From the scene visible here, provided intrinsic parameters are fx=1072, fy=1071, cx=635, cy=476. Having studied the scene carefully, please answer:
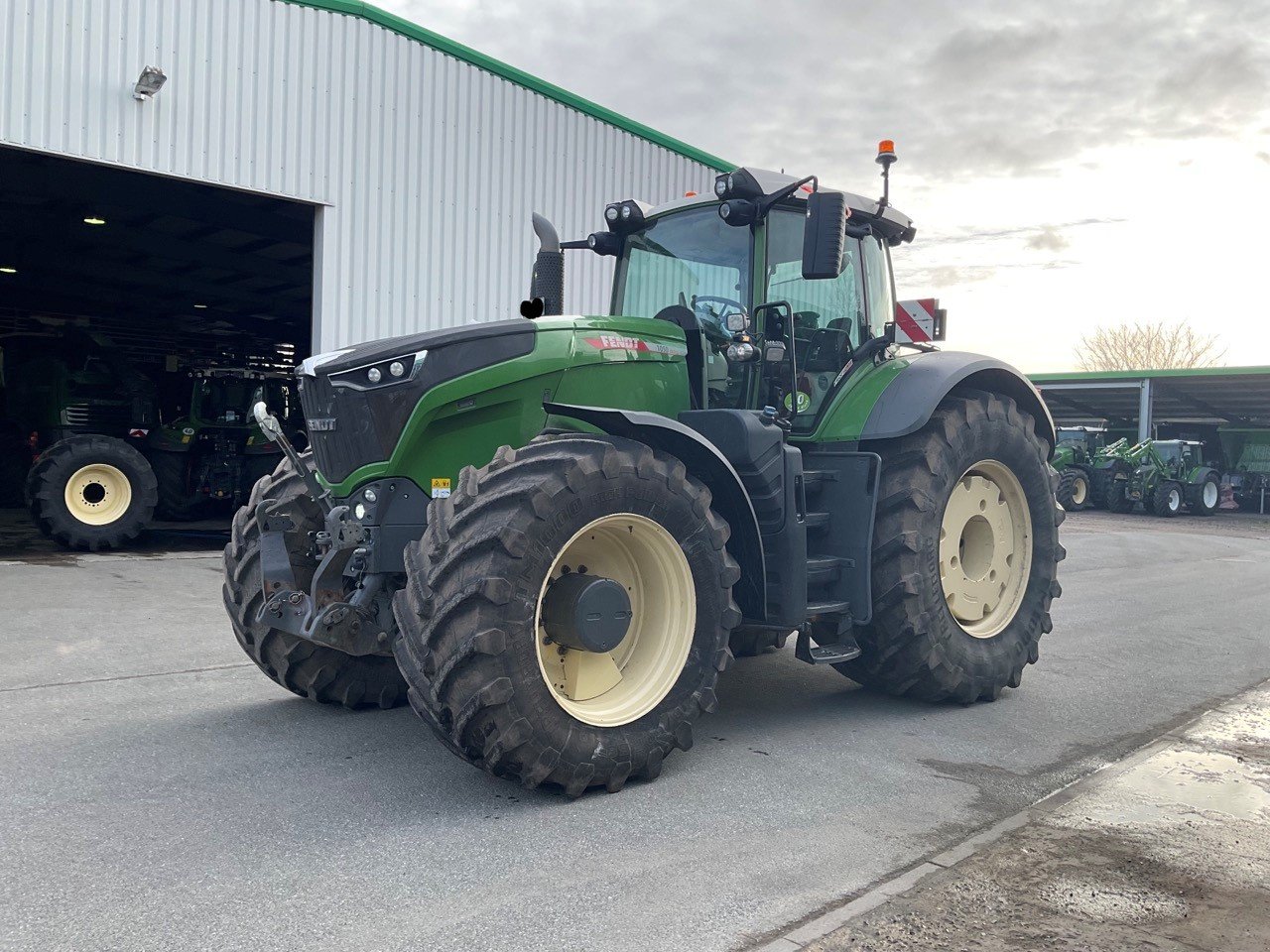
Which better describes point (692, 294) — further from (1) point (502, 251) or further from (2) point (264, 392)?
(2) point (264, 392)

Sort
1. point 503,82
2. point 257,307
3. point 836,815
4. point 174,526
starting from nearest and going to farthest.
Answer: point 836,815
point 503,82
point 174,526
point 257,307

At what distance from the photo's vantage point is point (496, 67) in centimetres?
1257

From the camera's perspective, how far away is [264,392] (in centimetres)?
1591

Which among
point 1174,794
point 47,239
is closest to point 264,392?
point 47,239

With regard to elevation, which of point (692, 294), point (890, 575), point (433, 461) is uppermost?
point (692, 294)

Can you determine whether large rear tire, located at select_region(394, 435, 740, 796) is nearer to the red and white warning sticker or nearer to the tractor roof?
the tractor roof

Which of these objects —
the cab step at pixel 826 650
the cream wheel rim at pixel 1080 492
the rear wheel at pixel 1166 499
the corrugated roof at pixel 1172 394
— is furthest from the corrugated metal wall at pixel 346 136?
the corrugated roof at pixel 1172 394

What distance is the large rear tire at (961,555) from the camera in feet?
17.0

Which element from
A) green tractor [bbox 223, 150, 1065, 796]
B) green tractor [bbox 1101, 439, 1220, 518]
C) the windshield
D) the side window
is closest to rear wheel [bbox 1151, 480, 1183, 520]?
green tractor [bbox 1101, 439, 1220, 518]

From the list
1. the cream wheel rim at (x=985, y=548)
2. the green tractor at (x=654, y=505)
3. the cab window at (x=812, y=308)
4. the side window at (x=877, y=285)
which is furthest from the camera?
the side window at (x=877, y=285)

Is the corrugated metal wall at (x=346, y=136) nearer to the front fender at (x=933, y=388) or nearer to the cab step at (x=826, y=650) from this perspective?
the front fender at (x=933, y=388)

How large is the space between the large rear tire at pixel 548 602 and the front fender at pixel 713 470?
4.9 inches

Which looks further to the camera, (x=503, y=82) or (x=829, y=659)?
(x=503, y=82)

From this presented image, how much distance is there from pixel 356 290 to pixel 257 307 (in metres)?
11.5
